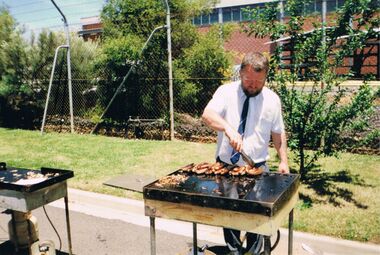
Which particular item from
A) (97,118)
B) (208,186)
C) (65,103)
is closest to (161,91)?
(97,118)

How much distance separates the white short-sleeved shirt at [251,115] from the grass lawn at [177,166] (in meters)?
1.69

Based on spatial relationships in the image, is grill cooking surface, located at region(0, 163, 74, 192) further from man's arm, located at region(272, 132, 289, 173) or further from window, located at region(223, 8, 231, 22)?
window, located at region(223, 8, 231, 22)

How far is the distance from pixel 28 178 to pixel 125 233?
163 centimetres

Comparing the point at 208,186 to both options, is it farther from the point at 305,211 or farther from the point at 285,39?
the point at 285,39

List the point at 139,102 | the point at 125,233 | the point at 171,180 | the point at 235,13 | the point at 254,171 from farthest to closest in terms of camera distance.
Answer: the point at 235,13 → the point at 139,102 → the point at 125,233 → the point at 254,171 → the point at 171,180

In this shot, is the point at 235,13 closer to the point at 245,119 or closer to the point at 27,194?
the point at 245,119

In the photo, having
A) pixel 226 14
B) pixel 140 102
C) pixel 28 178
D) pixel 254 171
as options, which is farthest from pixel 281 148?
pixel 226 14

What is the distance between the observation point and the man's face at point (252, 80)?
3.18m

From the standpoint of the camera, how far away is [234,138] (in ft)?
10.0

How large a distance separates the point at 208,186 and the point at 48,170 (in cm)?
A: 183

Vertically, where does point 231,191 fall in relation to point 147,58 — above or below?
below

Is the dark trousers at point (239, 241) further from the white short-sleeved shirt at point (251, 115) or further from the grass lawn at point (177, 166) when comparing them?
the grass lawn at point (177, 166)

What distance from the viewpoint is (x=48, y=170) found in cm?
381

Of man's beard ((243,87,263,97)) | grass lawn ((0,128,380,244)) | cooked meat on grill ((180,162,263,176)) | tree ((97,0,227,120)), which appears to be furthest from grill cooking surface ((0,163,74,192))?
tree ((97,0,227,120))
